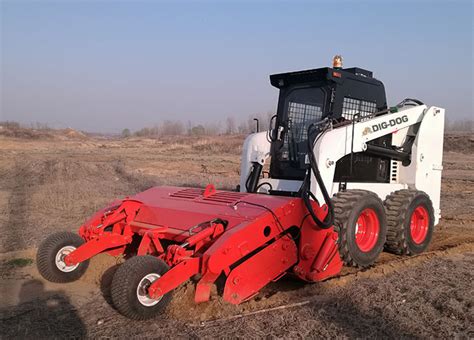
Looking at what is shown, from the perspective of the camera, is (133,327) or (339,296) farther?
(339,296)

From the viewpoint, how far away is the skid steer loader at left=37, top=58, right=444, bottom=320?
4.39 m

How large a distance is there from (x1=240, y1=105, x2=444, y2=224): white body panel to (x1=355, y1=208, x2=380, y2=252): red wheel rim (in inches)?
20.4

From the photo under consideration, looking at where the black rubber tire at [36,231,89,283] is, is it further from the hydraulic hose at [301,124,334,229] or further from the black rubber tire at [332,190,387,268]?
the black rubber tire at [332,190,387,268]

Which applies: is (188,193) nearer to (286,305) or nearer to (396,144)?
(286,305)

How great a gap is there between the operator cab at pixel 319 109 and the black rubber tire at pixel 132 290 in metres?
3.04

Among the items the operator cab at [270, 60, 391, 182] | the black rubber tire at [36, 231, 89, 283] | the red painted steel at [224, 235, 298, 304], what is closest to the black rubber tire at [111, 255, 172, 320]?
the red painted steel at [224, 235, 298, 304]

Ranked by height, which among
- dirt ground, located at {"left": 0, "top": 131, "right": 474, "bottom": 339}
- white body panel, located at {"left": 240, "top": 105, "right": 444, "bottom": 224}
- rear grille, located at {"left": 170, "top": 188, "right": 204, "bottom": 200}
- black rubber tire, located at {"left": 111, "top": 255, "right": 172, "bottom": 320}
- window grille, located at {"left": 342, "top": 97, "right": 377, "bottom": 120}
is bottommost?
dirt ground, located at {"left": 0, "top": 131, "right": 474, "bottom": 339}

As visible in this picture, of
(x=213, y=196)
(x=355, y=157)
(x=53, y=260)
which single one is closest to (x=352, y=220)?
(x=355, y=157)

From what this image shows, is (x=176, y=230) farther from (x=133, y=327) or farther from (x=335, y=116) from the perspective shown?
(x=335, y=116)

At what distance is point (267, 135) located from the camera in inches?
283

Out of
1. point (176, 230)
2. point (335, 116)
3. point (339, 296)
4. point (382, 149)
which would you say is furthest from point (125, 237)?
point (382, 149)

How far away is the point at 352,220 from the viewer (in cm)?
550

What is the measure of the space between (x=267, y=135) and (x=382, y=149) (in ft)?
5.59

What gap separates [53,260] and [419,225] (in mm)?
5145
